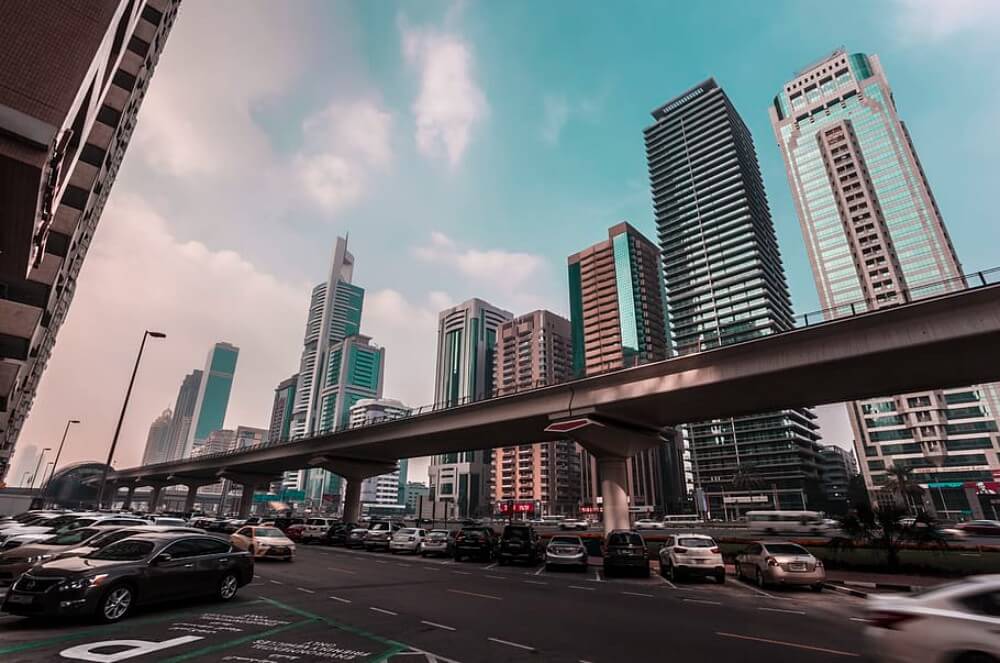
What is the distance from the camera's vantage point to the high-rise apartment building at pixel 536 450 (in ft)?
465

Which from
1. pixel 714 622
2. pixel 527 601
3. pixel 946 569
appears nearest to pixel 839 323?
pixel 946 569

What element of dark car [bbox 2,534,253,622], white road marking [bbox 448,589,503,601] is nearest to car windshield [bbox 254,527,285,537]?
dark car [bbox 2,534,253,622]

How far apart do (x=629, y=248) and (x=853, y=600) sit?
158840 mm

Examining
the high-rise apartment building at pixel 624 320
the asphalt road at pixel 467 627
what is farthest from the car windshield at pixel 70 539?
the high-rise apartment building at pixel 624 320

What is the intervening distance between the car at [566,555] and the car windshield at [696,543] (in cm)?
515

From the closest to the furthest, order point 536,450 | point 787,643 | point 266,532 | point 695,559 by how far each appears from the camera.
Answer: point 787,643 → point 695,559 → point 266,532 → point 536,450

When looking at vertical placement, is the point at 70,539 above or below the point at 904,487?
below

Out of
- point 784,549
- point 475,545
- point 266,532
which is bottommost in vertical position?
point 475,545

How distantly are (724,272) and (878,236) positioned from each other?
3781cm

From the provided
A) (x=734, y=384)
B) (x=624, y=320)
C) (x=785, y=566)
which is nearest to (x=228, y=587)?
(x=785, y=566)

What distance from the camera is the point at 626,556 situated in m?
19.5

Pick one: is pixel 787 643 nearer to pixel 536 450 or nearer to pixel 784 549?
pixel 784 549

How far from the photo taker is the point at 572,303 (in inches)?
6816

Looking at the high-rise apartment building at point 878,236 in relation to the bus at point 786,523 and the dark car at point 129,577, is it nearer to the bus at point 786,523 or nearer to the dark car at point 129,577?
the bus at point 786,523
